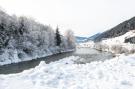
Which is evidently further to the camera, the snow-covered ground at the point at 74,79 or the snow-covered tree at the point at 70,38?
the snow-covered tree at the point at 70,38

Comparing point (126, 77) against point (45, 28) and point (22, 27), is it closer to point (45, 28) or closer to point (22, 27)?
point (22, 27)

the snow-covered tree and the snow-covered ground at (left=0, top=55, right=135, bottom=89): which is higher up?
the snow-covered tree

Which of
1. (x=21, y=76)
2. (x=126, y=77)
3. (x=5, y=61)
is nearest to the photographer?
(x=126, y=77)

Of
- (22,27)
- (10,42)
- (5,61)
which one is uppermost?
(22,27)

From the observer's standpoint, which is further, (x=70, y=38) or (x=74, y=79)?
(x=70, y=38)

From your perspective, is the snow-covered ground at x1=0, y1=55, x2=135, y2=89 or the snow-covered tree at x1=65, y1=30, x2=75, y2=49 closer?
Answer: the snow-covered ground at x1=0, y1=55, x2=135, y2=89

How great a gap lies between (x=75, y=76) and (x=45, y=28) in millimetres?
82143

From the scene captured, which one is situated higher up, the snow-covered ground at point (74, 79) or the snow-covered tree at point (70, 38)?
the snow-covered tree at point (70, 38)

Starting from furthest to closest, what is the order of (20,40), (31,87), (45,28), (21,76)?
(45,28), (20,40), (21,76), (31,87)

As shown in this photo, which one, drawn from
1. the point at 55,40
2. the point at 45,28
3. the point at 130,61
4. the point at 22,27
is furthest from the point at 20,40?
the point at 130,61

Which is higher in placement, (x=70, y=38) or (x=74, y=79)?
(x=70, y=38)

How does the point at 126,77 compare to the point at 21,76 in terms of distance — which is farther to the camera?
the point at 21,76

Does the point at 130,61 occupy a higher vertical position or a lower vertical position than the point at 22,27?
lower

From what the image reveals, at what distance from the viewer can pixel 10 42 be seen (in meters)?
54.6
